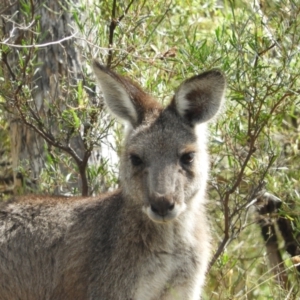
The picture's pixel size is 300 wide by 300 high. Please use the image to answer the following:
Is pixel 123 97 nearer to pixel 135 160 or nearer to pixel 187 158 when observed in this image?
pixel 135 160

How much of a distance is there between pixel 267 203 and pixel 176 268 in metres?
2.72

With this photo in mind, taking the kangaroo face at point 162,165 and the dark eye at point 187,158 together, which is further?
the dark eye at point 187,158

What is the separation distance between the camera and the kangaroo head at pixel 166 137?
580cm

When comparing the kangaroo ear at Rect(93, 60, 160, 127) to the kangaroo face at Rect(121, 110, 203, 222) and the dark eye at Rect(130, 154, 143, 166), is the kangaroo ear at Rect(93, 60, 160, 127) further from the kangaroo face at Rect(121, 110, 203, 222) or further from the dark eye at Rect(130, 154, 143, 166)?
the dark eye at Rect(130, 154, 143, 166)

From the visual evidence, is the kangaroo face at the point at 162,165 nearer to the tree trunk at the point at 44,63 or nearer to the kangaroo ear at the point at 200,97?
the kangaroo ear at the point at 200,97

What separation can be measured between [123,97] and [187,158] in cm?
67

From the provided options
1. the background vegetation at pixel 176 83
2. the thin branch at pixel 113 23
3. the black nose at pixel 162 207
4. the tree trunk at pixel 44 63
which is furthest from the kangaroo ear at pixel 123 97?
the tree trunk at pixel 44 63

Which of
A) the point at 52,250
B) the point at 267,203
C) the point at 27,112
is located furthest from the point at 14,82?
the point at 267,203

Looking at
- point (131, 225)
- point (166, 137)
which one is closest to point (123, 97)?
point (166, 137)

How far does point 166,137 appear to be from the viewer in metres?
6.04

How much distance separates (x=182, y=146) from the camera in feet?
19.7

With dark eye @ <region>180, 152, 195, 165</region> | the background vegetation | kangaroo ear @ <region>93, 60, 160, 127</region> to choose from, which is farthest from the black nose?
the background vegetation

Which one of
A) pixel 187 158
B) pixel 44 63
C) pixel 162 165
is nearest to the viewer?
pixel 162 165

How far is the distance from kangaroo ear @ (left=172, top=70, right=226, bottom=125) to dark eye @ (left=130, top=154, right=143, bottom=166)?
50 cm
